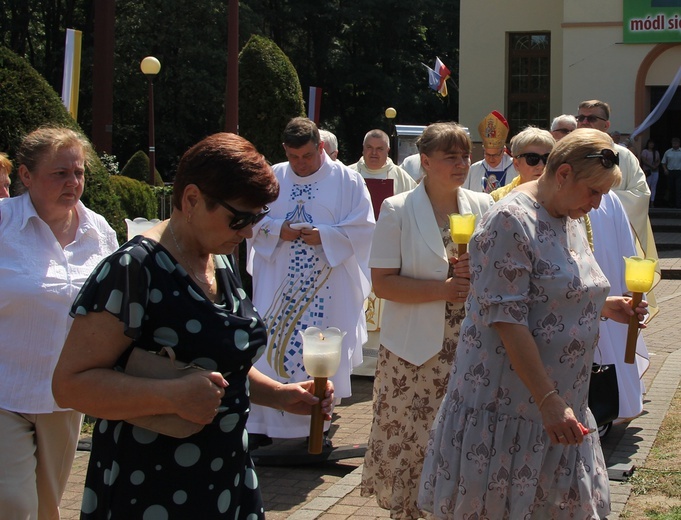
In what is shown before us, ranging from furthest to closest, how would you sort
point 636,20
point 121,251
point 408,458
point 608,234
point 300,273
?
point 636,20 < point 300,273 < point 608,234 < point 408,458 < point 121,251

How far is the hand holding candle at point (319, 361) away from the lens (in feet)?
9.55

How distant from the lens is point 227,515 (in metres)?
2.78

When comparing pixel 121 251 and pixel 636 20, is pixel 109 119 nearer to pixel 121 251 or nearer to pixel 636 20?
pixel 636 20

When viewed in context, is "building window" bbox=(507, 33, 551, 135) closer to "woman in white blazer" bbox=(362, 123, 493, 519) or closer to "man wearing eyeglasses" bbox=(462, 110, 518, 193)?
"man wearing eyeglasses" bbox=(462, 110, 518, 193)

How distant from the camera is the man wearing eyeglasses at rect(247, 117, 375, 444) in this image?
22.6 feet

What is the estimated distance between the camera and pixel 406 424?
487 cm

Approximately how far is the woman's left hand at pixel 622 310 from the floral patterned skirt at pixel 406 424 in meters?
0.88

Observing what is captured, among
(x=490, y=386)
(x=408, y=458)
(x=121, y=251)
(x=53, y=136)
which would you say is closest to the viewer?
(x=121, y=251)

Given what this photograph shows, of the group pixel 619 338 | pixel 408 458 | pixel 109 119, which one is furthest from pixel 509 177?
pixel 109 119

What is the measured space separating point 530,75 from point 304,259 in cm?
2587

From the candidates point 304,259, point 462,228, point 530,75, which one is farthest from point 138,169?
point 462,228

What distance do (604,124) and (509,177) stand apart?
2.66 meters

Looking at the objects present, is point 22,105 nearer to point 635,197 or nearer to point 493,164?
point 635,197

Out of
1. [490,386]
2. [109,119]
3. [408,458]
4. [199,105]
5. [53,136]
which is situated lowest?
[408,458]
